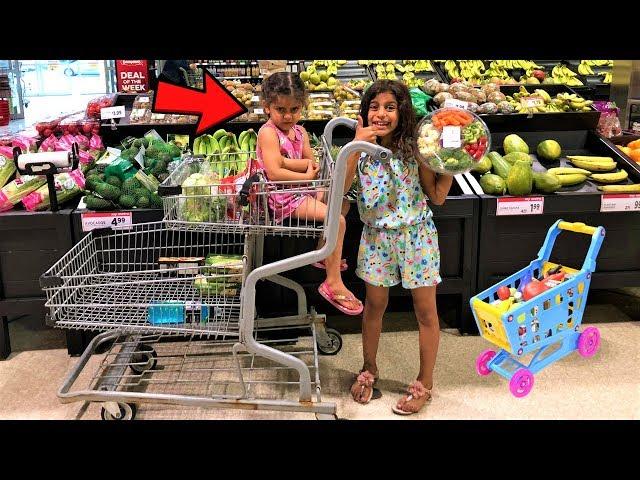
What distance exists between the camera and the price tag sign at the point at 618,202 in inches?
136

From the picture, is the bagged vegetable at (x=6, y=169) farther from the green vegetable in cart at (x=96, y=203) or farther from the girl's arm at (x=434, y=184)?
the girl's arm at (x=434, y=184)

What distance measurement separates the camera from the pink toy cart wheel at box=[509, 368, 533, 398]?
2785 mm

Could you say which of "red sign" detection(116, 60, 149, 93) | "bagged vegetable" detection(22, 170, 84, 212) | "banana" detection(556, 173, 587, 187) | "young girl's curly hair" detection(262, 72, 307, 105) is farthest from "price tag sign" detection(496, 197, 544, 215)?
"red sign" detection(116, 60, 149, 93)

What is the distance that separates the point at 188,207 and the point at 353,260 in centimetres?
126

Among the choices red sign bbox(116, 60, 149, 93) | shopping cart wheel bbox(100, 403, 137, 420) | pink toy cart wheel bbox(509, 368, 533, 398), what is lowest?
shopping cart wheel bbox(100, 403, 137, 420)

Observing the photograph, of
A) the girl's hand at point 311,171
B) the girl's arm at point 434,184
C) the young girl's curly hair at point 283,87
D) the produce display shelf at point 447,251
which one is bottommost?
the produce display shelf at point 447,251

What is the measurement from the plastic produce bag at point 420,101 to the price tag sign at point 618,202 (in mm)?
1205

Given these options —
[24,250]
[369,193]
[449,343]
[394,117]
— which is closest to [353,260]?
[449,343]

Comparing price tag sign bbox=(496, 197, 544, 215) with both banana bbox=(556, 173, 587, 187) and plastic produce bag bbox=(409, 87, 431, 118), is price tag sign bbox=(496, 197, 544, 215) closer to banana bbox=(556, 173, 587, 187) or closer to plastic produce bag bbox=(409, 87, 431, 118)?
banana bbox=(556, 173, 587, 187)

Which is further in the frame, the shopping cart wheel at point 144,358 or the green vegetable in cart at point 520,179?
the green vegetable in cart at point 520,179

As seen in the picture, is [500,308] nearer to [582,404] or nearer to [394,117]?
[582,404]

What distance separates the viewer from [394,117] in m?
2.55

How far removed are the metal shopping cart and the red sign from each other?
220cm

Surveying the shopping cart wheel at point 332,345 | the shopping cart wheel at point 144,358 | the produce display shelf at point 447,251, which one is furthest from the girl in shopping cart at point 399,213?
the shopping cart wheel at point 144,358
